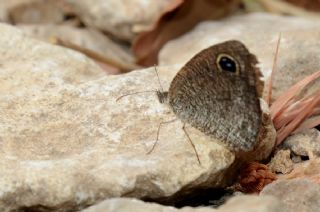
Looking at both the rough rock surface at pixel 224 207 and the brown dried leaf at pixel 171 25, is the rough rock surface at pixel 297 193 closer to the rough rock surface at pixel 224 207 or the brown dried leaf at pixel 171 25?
the rough rock surface at pixel 224 207

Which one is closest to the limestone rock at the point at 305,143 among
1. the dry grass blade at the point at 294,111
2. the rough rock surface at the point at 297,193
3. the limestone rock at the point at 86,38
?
the dry grass blade at the point at 294,111

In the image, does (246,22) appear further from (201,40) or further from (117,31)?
(117,31)

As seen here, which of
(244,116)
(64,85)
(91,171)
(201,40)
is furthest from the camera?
(201,40)

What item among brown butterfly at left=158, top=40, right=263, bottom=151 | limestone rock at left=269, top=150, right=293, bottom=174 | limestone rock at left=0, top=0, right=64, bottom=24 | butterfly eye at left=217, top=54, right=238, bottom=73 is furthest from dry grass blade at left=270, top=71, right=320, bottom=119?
limestone rock at left=0, top=0, right=64, bottom=24

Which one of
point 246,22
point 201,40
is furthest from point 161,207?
point 246,22

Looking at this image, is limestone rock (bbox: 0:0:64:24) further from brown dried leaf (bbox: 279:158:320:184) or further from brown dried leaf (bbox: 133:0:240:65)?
brown dried leaf (bbox: 279:158:320:184)

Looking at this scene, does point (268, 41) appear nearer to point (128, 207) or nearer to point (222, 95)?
point (222, 95)

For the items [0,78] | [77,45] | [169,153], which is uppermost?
[169,153]
